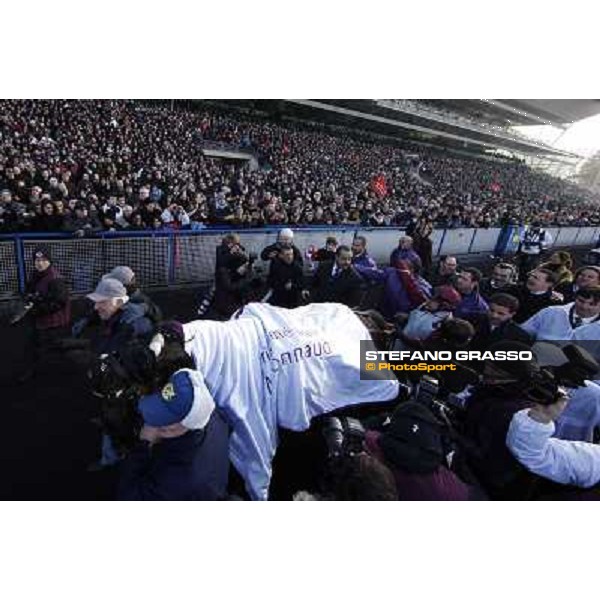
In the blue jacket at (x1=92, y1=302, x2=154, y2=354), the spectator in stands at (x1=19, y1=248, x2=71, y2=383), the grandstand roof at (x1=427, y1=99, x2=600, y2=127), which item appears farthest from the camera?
the grandstand roof at (x1=427, y1=99, x2=600, y2=127)

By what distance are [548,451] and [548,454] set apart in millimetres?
14

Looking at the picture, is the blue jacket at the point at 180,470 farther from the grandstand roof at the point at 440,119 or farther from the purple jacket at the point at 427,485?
the grandstand roof at the point at 440,119

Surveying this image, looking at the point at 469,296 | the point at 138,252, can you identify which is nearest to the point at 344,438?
the point at 469,296

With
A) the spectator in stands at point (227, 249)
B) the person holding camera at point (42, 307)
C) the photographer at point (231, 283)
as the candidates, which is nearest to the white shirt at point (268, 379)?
Result: the person holding camera at point (42, 307)

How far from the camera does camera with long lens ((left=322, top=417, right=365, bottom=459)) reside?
2059 millimetres

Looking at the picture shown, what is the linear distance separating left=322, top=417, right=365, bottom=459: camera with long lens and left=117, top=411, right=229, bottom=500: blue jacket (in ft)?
1.75

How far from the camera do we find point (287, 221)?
995cm

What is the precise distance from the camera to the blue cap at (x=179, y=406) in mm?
1938

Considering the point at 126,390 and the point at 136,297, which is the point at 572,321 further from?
the point at 136,297

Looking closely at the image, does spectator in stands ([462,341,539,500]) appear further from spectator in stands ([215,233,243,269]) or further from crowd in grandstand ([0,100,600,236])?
crowd in grandstand ([0,100,600,236])

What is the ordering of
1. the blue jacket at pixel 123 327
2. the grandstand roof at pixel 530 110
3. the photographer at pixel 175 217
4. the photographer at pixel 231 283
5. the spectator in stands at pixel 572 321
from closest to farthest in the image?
the blue jacket at pixel 123 327 → the spectator in stands at pixel 572 321 → the photographer at pixel 231 283 → the photographer at pixel 175 217 → the grandstand roof at pixel 530 110

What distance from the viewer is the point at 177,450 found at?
1.95 meters

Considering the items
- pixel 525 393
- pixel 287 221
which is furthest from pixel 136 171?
pixel 525 393

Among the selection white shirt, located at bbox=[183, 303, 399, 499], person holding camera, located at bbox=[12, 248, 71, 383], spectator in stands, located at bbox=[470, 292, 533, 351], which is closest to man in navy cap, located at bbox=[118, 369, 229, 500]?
white shirt, located at bbox=[183, 303, 399, 499]
